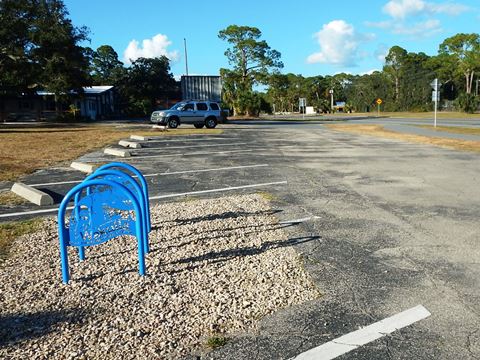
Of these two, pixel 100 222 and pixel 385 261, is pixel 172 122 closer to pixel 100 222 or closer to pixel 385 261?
pixel 100 222

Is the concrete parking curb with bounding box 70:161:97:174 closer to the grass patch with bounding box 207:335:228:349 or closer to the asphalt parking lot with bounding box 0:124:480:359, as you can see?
the asphalt parking lot with bounding box 0:124:480:359

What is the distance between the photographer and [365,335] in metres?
3.28

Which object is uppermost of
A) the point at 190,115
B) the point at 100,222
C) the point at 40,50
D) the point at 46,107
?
the point at 40,50

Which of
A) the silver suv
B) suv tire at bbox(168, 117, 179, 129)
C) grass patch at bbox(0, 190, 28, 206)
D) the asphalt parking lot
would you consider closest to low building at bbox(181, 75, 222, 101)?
the silver suv

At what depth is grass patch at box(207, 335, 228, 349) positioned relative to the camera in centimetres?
316

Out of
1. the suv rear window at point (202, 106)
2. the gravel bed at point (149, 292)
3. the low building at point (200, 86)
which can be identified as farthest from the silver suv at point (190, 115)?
the gravel bed at point (149, 292)

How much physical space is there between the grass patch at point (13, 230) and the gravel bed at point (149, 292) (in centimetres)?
15

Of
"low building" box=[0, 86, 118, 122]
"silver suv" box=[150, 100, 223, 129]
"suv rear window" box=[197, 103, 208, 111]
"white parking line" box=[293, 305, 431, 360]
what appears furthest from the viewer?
"low building" box=[0, 86, 118, 122]

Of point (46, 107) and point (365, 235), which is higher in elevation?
point (46, 107)

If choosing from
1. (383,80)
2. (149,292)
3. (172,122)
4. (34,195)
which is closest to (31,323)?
(149,292)

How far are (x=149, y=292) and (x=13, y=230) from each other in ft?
10.3

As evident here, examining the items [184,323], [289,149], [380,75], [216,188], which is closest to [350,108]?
[380,75]

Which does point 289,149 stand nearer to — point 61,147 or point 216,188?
point 216,188

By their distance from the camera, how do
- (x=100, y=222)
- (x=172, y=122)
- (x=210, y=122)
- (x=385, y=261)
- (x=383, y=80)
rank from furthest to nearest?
1. (x=383, y=80)
2. (x=210, y=122)
3. (x=172, y=122)
4. (x=385, y=261)
5. (x=100, y=222)
